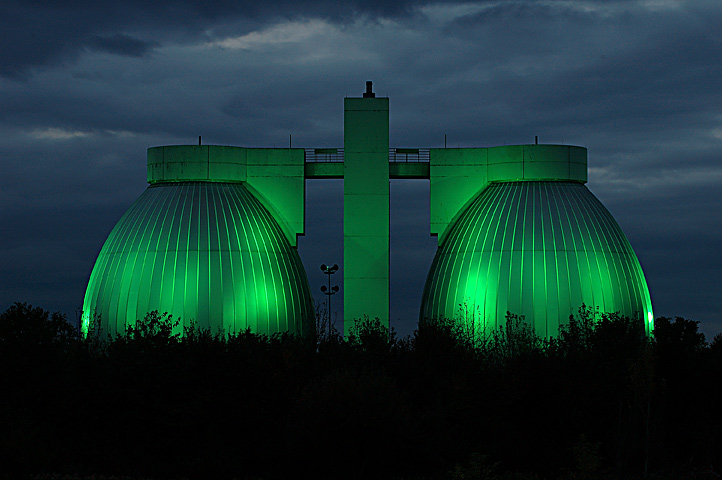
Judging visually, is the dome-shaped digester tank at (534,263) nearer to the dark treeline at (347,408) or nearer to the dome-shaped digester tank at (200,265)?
the dark treeline at (347,408)

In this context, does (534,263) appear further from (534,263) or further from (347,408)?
(347,408)

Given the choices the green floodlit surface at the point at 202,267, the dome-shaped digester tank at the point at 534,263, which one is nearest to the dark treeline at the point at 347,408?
the dome-shaped digester tank at the point at 534,263

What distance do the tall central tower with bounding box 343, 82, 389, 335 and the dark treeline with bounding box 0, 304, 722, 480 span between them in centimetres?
693

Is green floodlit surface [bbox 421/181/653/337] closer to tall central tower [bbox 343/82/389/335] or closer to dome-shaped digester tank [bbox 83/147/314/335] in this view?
tall central tower [bbox 343/82/389/335]

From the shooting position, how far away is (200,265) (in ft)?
167

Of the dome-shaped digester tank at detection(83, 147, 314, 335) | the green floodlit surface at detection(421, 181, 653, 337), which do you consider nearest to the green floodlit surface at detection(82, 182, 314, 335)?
the dome-shaped digester tank at detection(83, 147, 314, 335)

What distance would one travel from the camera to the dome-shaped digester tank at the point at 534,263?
50.5 meters

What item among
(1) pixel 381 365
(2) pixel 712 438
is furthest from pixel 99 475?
(2) pixel 712 438

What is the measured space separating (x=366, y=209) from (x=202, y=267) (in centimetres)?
903

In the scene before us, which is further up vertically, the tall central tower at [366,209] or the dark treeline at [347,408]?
the tall central tower at [366,209]

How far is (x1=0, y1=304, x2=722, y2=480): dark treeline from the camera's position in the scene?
34.2 metres

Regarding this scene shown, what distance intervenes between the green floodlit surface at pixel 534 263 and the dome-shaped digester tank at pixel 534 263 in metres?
0.05

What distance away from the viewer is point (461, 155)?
55656 mm

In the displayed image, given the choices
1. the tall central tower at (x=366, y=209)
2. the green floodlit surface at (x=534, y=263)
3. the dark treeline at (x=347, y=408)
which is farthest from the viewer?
the tall central tower at (x=366, y=209)
